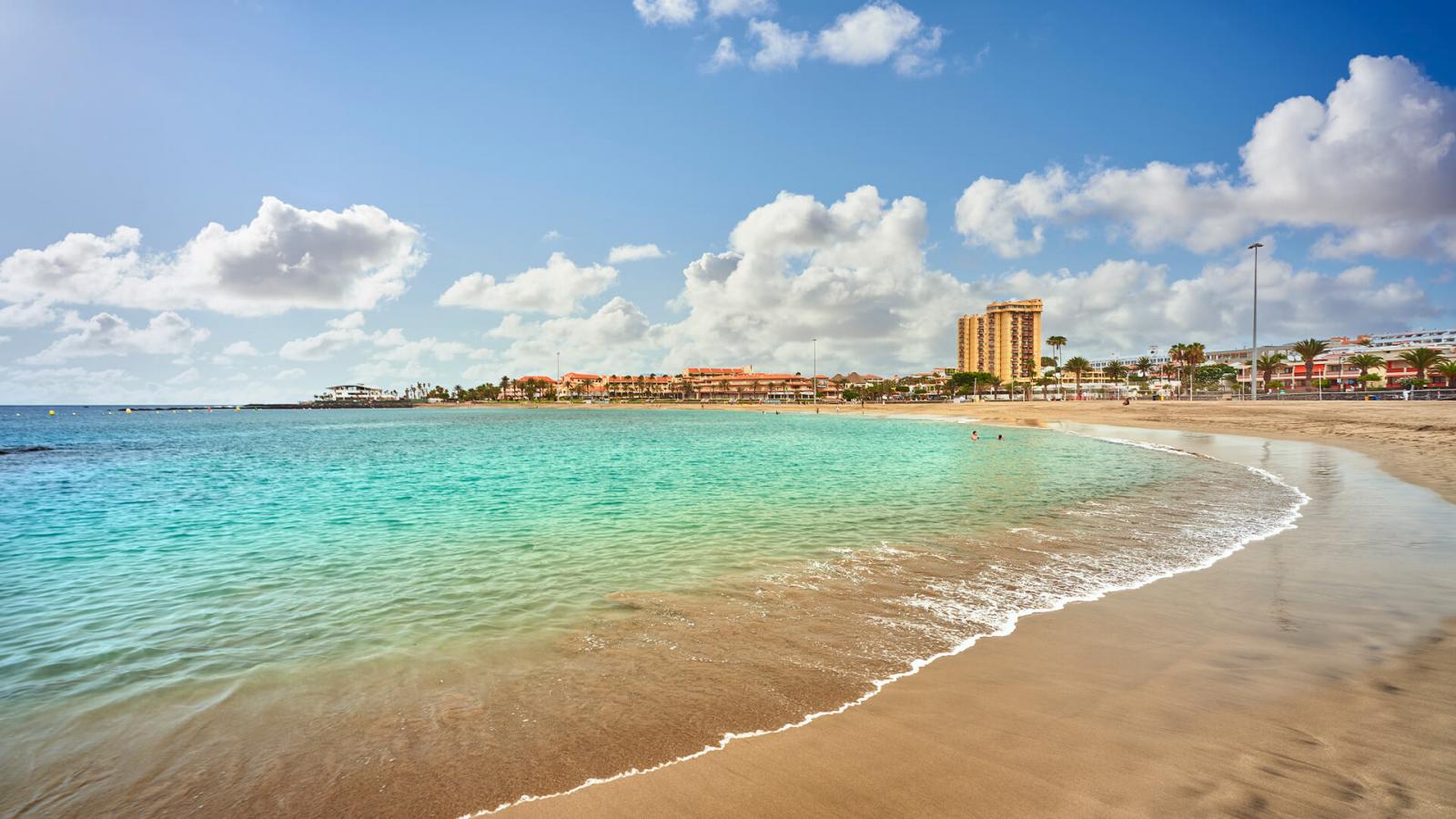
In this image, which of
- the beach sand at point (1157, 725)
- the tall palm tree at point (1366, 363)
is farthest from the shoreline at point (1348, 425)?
the tall palm tree at point (1366, 363)

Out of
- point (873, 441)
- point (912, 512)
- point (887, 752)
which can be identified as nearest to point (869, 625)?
point (887, 752)

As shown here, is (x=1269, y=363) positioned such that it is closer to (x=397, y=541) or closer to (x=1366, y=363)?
(x=1366, y=363)

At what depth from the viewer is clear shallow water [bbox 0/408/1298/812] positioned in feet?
15.1

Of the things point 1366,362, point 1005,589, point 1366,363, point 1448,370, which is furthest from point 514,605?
point 1366,363

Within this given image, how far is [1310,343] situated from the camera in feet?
330

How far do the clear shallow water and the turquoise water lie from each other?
0.25 ft

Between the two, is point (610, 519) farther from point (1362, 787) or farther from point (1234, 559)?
point (1362, 787)

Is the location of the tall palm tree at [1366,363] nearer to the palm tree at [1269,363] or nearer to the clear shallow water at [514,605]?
the palm tree at [1269,363]

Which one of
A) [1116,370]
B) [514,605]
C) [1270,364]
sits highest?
[1116,370]

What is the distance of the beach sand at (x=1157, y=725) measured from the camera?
11.5ft

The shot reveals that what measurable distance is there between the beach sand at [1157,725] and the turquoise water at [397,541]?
3.80 metres

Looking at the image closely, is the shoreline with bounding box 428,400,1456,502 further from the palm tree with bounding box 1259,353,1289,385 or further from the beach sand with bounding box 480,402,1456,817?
the palm tree with bounding box 1259,353,1289,385

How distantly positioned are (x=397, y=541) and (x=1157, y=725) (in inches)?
469

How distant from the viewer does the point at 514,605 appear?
7.78m
